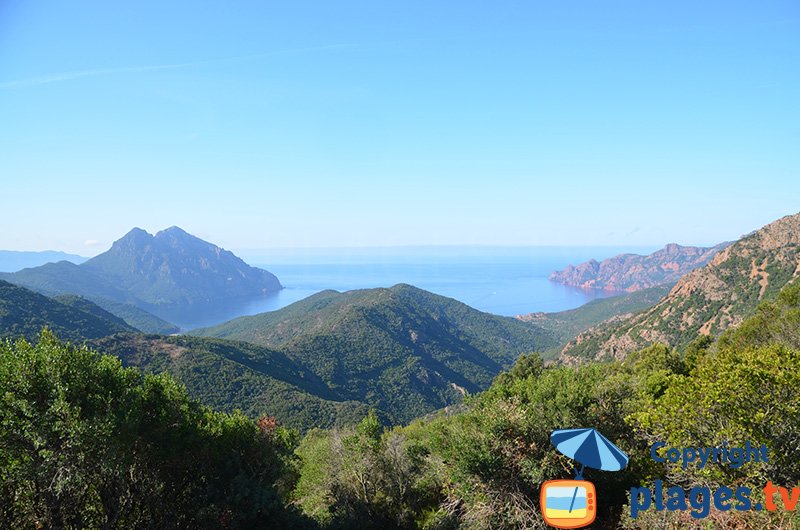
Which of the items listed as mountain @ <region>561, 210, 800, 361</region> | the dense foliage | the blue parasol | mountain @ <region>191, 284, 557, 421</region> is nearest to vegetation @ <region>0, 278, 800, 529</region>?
the dense foliage

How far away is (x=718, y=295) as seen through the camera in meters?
78.8

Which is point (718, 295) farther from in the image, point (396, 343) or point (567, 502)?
point (567, 502)

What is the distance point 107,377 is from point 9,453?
2.81 m

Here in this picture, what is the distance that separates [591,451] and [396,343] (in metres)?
112

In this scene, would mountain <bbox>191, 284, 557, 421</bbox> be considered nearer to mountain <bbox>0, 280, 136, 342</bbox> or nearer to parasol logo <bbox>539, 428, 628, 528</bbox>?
mountain <bbox>0, 280, 136, 342</bbox>

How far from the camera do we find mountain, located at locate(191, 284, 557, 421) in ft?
319

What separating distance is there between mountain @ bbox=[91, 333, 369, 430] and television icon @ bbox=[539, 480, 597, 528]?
5412 cm

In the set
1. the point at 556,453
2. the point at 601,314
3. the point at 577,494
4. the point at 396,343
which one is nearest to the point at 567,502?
the point at 577,494

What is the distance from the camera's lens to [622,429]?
14672 millimetres

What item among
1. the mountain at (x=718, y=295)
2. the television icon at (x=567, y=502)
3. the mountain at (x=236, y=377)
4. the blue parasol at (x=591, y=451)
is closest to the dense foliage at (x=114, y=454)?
the television icon at (x=567, y=502)

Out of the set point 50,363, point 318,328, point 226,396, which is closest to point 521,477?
point 50,363

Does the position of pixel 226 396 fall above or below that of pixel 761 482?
below

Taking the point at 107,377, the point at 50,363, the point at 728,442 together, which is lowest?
the point at 728,442

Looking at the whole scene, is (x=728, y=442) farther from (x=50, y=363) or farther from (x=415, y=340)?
(x=415, y=340)
